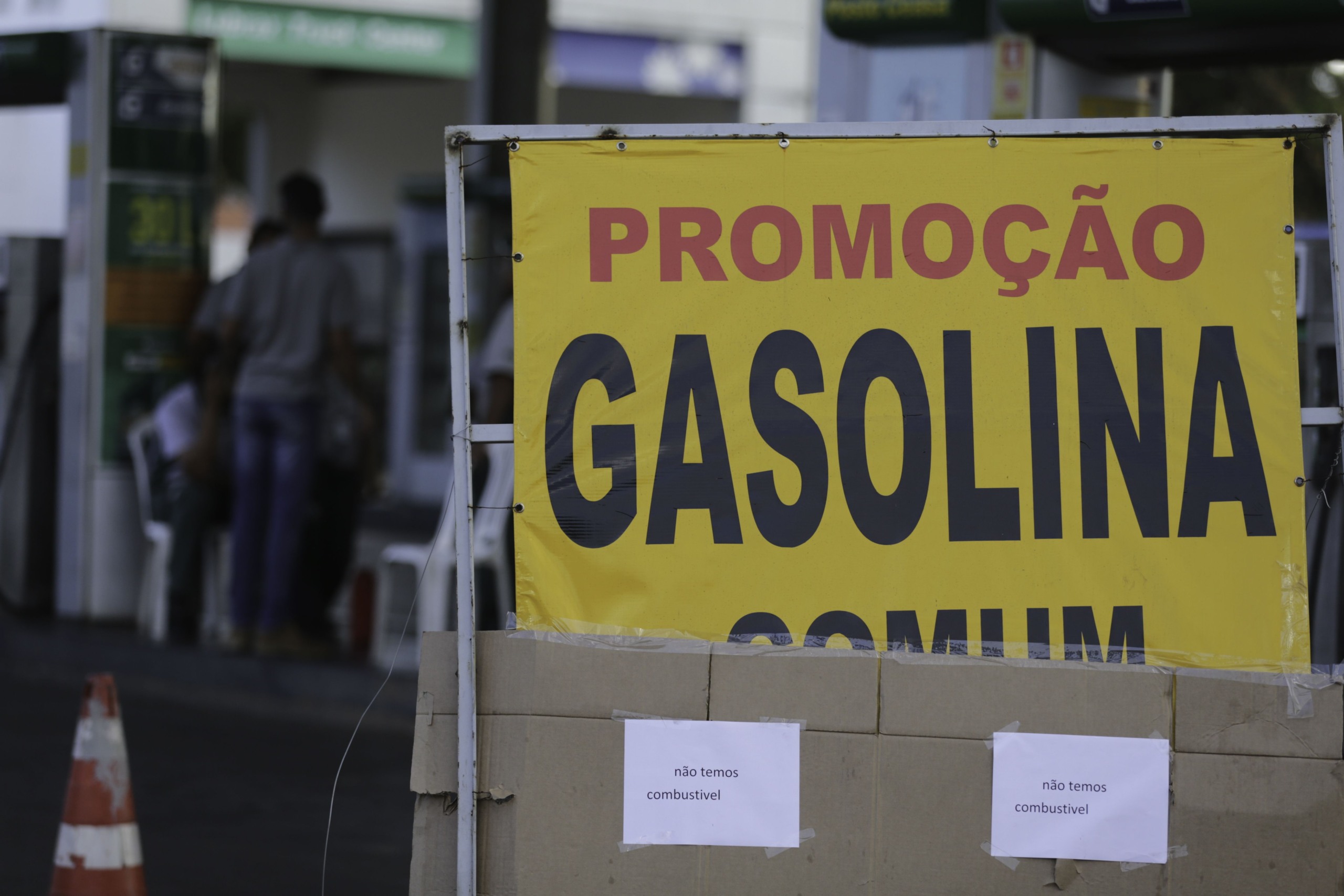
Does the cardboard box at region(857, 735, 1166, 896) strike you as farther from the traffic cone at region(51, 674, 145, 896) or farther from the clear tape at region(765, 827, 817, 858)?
the traffic cone at region(51, 674, 145, 896)

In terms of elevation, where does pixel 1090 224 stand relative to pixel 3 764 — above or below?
above

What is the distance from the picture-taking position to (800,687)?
3.20 metres

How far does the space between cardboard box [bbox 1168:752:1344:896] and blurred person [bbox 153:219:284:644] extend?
18.1ft

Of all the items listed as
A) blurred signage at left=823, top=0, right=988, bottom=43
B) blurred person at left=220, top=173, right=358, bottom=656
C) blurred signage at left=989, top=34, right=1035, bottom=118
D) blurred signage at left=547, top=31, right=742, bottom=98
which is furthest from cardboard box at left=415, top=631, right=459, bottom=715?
blurred signage at left=547, top=31, right=742, bottom=98

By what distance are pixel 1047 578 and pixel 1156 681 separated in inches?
10.9

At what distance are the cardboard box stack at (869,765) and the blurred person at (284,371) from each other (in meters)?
4.20

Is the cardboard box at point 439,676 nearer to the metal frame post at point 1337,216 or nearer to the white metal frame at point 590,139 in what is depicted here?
the white metal frame at point 590,139

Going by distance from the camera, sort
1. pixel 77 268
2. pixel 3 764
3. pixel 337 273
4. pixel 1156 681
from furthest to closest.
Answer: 1. pixel 77 268
2. pixel 337 273
3. pixel 3 764
4. pixel 1156 681

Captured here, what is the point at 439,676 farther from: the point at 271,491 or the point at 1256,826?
the point at 271,491

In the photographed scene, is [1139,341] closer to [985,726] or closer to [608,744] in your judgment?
[985,726]

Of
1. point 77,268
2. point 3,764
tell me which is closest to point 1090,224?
point 3,764

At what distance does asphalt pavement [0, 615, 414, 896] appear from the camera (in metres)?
4.93

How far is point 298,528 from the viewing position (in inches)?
289

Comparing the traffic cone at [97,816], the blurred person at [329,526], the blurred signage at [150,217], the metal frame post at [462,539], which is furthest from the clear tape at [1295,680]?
the blurred signage at [150,217]
